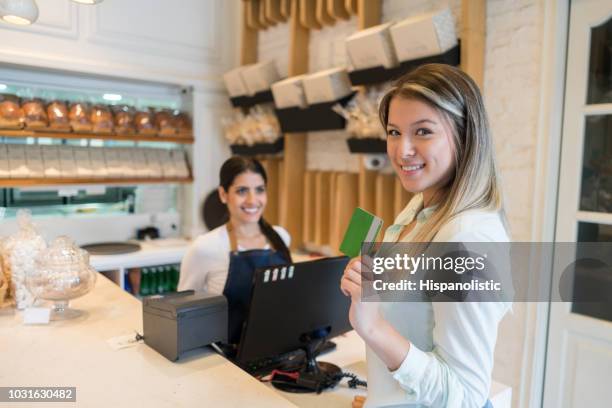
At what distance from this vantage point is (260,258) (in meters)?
2.00

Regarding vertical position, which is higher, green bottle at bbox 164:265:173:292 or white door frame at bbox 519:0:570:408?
white door frame at bbox 519:0:570:408

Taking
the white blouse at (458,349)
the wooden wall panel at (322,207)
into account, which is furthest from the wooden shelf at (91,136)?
the white blouse at (458,349)

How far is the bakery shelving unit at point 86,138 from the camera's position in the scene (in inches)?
113

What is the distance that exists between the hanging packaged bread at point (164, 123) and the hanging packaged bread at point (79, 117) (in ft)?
1.48

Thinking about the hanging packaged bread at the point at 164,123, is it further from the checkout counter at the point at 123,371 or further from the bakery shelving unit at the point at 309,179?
the checkout counter at the point at 123,371

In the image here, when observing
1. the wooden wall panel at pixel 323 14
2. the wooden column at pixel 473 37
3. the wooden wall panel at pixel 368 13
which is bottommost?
the wooden column at pixel 473 37

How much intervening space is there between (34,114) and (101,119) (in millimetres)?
387

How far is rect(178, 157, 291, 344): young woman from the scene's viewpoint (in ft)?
6.34

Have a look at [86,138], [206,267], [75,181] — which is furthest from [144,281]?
[206,267]

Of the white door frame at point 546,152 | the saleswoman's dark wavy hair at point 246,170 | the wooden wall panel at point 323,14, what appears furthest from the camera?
the wooden wall panel at point 323,14

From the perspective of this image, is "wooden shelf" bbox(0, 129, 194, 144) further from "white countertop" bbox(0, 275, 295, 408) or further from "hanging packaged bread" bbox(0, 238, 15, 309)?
"white countertop" bbox(0, 275, 295, 408)

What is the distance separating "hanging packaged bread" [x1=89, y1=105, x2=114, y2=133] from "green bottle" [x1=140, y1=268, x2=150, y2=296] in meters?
0.97

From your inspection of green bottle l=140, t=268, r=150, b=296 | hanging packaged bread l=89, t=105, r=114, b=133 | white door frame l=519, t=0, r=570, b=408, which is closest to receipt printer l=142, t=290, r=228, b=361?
white door frame l=519, t=0, r=570, b=408

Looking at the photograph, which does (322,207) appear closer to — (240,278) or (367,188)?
(367,188)
